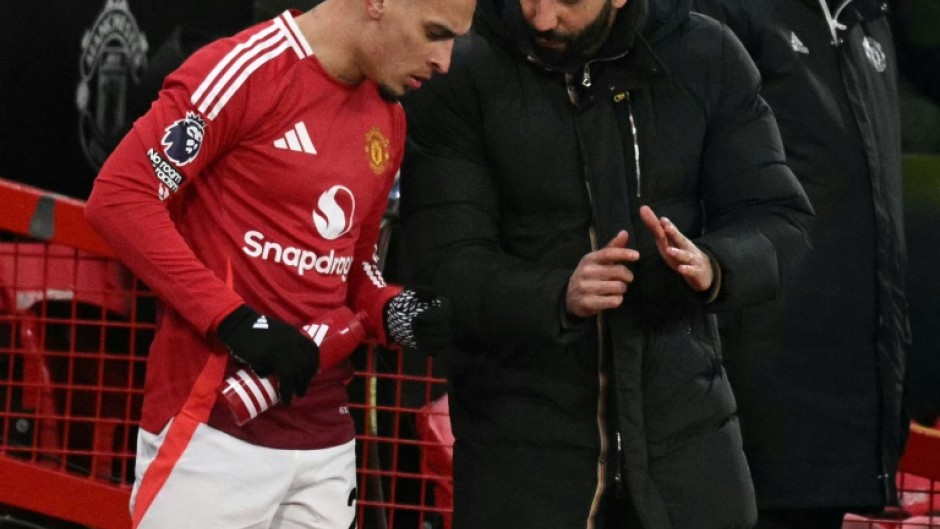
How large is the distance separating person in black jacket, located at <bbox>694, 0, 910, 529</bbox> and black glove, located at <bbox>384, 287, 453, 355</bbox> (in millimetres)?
831

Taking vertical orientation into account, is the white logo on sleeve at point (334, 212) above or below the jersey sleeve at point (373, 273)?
above

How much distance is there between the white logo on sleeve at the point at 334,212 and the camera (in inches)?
123

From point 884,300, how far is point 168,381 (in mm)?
1526

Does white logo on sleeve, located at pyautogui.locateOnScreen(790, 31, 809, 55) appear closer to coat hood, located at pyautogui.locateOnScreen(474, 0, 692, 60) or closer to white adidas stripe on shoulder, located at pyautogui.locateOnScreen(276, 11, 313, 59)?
coat hood, located at pyautogui.locateOnScreen(474, 0, 692, 60)

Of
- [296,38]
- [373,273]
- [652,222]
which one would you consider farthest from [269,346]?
[652,222]

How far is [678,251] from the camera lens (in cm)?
288

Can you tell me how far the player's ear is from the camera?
10.2ft

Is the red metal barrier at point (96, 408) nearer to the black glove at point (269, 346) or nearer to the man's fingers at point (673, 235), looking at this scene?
the black glove at point (269, 346)

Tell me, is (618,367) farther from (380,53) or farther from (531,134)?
(380,53)

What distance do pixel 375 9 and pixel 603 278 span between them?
0.63 meters

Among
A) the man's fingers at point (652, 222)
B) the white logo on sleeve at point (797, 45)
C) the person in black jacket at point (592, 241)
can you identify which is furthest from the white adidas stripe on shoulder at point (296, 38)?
the white logo on sleeve at point (797, 45)

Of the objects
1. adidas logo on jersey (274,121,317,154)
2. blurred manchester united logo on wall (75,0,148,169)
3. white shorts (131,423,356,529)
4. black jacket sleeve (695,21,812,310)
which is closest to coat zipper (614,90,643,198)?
black jacket sleeve (695,21,812,310)

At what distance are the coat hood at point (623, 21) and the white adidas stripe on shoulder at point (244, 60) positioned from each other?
31 cm

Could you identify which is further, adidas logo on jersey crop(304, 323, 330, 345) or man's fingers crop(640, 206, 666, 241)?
adidas logo on jersey crop(304, 323, 330, 345)
